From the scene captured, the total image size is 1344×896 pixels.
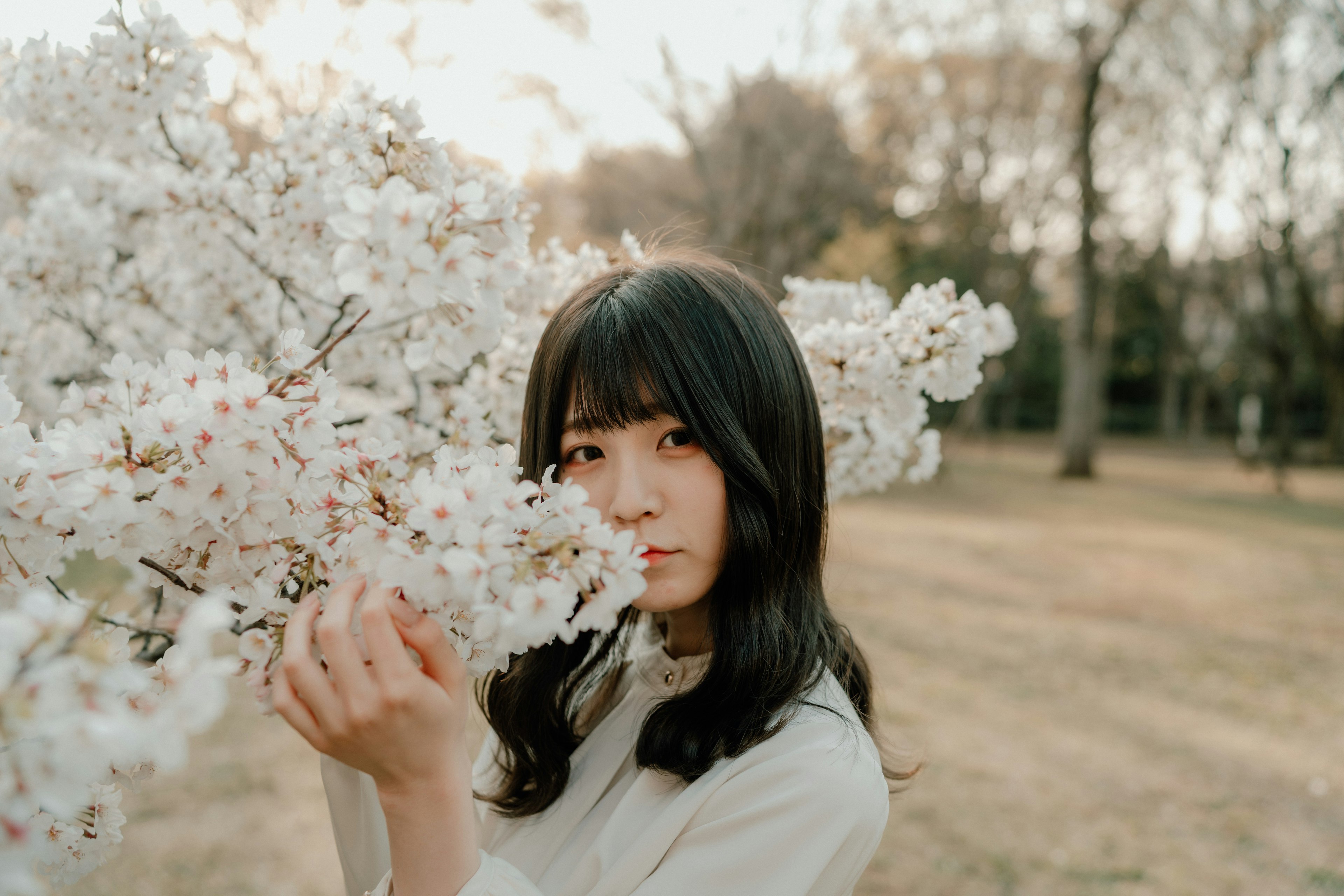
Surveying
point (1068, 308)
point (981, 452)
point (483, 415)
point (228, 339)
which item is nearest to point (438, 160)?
point (483, 415)

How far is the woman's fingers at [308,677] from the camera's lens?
31.3 inches

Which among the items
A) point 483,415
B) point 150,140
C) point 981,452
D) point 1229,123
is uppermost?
point 1229,123

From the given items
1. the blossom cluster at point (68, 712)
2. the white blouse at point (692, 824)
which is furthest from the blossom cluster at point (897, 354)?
the blossom cluster at point (68, 712)

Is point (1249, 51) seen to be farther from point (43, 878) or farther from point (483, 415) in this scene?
point (43, 878)

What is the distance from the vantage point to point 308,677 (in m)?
0.80

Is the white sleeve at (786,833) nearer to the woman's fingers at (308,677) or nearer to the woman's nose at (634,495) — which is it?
the woman's nose at (634,495)

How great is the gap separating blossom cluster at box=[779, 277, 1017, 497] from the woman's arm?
104 centimetres

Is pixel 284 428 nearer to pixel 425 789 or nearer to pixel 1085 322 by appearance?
pixel 425 789

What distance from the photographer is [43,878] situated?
1.06 m

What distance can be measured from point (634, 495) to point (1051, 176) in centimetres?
1876

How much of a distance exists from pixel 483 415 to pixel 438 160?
36.2 inches

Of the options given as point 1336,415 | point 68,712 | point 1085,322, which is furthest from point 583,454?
point 1336,415

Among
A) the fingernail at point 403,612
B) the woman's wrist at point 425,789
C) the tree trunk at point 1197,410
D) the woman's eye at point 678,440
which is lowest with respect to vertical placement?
the tree trunk at point 1197,410

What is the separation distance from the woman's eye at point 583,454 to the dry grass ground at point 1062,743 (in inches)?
35.5
